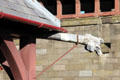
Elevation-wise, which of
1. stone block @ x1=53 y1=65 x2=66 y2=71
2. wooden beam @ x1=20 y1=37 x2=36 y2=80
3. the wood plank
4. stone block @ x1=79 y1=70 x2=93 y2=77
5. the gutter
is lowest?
stone block @ x1=79 y1=70 x2=93 y2=77

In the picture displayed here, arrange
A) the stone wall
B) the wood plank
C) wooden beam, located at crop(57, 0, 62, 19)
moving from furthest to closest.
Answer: wooden beam, located at crop(57, 0, 62, 19) < the stone wall < the wood plank

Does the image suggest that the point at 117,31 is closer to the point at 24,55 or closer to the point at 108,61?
the point at 108,61

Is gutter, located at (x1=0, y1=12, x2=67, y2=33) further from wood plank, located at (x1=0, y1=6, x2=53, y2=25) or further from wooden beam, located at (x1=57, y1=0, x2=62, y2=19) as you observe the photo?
wooden beam, located at (x1=57, y1=0, x2=62, y2=19)

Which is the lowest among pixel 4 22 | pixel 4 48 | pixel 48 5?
pixel 4 48

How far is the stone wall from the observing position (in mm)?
15062

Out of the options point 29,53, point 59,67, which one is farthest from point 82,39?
point 59,67

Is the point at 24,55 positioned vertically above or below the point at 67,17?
below

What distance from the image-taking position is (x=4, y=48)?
25.9 ft

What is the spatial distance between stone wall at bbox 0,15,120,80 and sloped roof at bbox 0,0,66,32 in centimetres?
679

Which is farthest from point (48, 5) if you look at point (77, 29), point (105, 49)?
point (105, 49)

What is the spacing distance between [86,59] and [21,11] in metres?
8.29

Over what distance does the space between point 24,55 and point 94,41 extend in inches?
101

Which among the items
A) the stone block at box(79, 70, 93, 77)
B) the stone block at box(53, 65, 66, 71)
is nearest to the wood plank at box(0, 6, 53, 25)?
the stone block at box(79, 70, 93, 77)

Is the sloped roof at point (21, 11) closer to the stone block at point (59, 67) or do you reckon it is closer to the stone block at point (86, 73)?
the stone block at point (86, 73)
